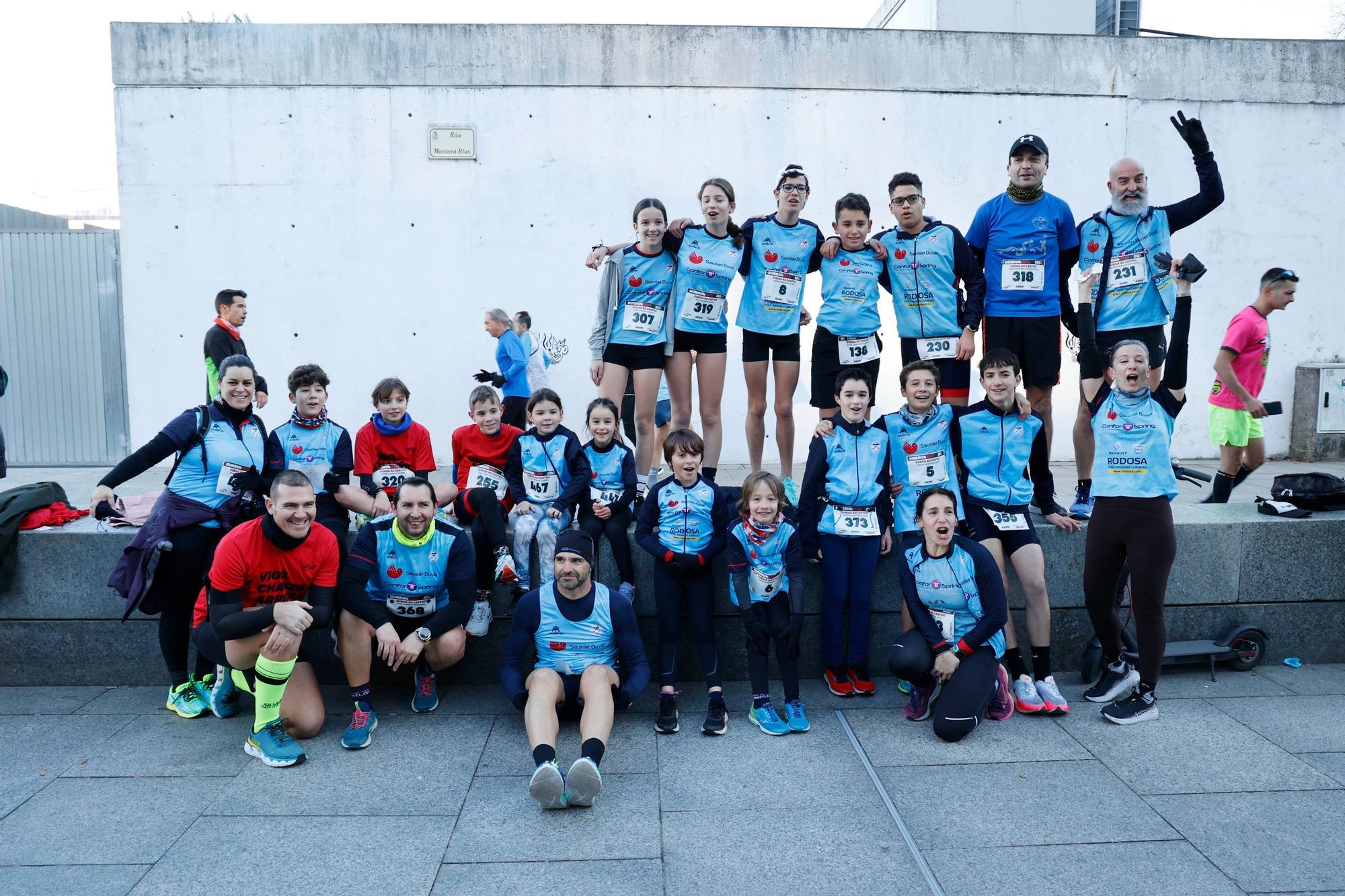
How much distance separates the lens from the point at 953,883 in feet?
10.1

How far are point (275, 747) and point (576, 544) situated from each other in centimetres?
151

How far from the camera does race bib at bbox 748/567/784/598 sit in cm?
458

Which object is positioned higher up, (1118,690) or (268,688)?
(268,688)

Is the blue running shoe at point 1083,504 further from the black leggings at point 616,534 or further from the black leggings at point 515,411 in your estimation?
the black leggings at point 515,411

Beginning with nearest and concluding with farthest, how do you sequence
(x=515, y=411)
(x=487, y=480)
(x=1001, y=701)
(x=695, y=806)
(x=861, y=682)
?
1. (x=695, y=806)
2. (x=1001, y=701)
3. (x=861, y=682)
4. (x=487, y=480)
5. (x=515, y=411)

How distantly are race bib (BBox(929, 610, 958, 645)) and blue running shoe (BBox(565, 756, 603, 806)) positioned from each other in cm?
183

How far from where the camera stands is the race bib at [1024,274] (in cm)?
521

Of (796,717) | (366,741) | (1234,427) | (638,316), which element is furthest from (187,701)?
(1234,427)

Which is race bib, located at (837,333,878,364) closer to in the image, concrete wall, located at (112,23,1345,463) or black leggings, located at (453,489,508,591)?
black leggings, located at (453,489,508,591)

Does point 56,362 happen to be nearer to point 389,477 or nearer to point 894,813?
point 389,477

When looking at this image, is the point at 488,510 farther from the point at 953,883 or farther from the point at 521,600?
the point at 953,883

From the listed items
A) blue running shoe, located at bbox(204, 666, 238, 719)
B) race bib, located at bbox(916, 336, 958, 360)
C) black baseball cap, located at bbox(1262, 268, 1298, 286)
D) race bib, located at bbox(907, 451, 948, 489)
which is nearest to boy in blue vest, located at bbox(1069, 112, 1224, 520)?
race bib, located at bbox(916, 336, 958, 360)

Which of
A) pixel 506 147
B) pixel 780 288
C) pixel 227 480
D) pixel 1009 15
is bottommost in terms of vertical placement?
pixel 227 480

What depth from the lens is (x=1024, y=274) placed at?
5219mm
